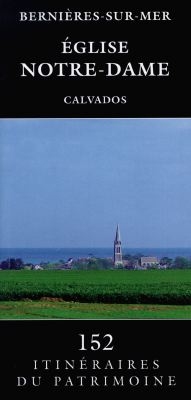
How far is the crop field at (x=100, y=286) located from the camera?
534 centimetres

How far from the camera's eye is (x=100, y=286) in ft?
18.0

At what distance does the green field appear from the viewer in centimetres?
527
